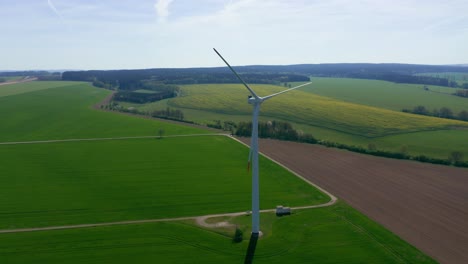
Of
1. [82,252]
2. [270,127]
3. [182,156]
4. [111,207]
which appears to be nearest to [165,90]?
[270,127]

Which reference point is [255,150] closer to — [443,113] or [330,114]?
[330,114]

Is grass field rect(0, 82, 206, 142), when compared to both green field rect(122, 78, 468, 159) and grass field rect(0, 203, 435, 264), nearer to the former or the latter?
green field rect(122, 78, 468, 159)

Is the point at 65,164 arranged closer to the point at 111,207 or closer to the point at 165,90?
the point at 111,207

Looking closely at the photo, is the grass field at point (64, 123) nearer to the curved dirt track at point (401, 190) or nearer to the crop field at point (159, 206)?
the crop field at point (159, 206)

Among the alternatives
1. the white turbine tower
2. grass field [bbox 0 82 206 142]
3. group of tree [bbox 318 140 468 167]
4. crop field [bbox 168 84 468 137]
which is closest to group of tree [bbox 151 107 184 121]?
grass field [bbox 0 82 206 142]

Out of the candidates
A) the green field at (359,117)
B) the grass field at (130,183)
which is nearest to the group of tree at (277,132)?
the green field at (359,117)
